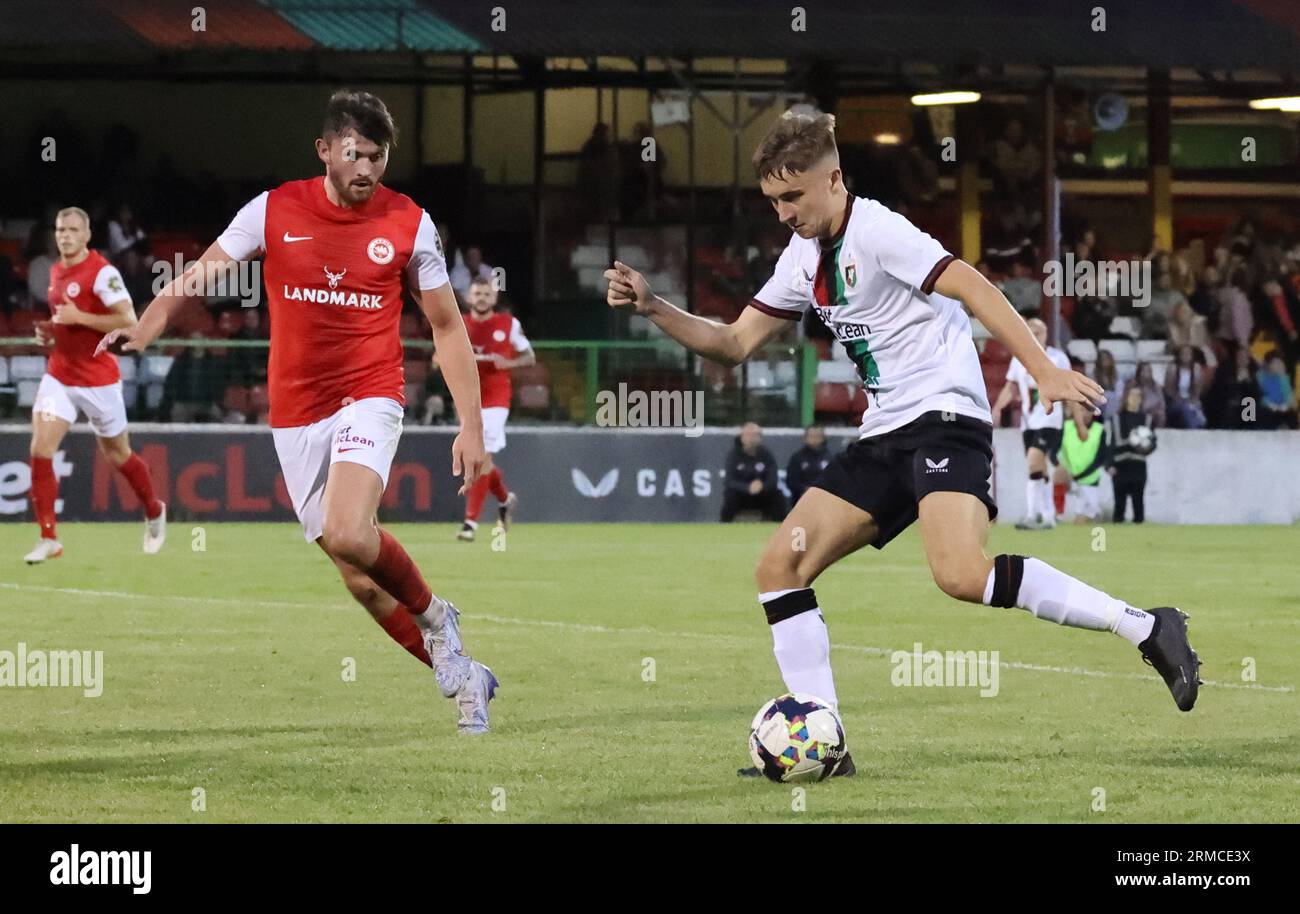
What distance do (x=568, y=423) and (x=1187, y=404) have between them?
693cm

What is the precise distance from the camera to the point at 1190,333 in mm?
26938

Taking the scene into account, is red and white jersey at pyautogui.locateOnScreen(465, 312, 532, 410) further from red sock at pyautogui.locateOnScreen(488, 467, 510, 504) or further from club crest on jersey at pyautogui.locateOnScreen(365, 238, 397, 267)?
club crest on jersey at pyautogui.locateOnScreen(365, 238, 397, 267)

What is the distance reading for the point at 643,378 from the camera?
23844mm

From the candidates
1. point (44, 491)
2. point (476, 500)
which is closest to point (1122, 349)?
point (476, 500)

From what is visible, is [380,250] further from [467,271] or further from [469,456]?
[467,271]

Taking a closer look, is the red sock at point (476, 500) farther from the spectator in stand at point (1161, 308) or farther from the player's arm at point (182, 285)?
the player's arm at point (182, 285)

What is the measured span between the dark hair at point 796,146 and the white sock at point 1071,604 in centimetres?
144

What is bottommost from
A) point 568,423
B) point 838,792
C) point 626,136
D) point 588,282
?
point 838,792

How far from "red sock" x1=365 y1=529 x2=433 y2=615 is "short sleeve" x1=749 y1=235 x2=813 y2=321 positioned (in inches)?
60.2

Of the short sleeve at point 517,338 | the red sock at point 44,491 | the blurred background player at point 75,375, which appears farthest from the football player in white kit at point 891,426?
the short sleeve at point 517,338

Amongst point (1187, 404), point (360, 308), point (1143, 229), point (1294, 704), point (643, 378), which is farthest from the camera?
point (1143, 229)

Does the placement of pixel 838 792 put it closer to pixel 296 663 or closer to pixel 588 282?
pixel 296 663

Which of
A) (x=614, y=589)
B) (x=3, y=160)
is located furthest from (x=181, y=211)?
(x=614, y=589)

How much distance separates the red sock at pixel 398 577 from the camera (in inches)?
327
